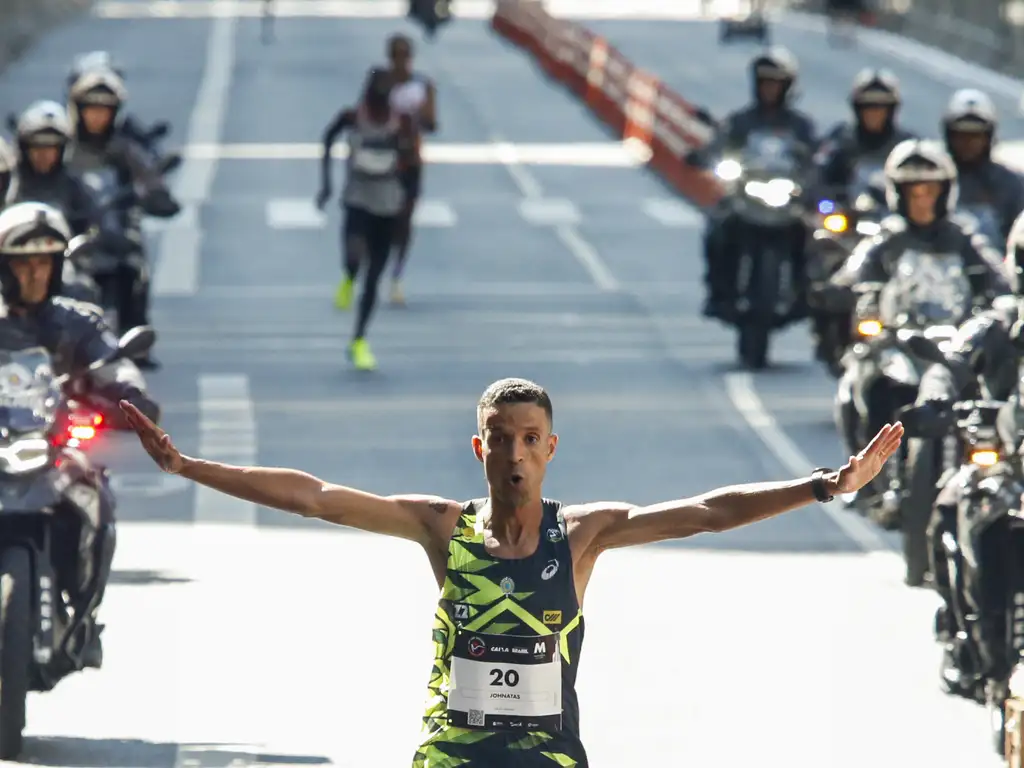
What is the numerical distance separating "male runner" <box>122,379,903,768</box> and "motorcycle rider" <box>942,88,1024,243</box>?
11245 mm

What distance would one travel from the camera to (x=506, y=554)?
731cm

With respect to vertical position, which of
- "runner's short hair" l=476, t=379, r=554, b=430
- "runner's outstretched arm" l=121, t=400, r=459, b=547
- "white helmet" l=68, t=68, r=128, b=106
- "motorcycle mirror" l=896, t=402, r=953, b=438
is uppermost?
"runner's short hair" l=476, t=379, r=554, b=430

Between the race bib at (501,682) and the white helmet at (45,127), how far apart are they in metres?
11.1

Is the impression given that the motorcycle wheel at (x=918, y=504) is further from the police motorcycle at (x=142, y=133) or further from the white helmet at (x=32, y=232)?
the police motorcycle at (x=142, y=133)

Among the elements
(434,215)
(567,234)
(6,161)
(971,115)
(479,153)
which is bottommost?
(479,153)

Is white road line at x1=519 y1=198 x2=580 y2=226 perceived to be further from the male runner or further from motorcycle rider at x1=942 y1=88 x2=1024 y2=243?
the male runner

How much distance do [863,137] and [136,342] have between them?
1115cm

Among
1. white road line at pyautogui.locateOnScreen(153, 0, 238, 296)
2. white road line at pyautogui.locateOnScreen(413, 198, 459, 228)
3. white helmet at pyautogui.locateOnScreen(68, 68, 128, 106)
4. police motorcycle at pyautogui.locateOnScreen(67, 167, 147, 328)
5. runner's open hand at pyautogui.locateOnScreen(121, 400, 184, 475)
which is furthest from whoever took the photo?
white road line at pyautogui.locateOnScreen(413, 198, 459, 228)

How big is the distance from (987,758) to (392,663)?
2791 mm

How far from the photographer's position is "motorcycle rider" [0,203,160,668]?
1148 cm

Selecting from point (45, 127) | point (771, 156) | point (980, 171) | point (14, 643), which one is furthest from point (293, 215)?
point (14, 643)

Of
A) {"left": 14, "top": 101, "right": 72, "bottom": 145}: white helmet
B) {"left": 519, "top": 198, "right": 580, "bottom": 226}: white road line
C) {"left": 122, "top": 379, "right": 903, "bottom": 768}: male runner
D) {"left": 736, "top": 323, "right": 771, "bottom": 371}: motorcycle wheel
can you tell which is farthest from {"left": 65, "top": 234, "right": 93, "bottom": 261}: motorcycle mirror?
{"left": 519, "top": 198, "right": 580, "bottom": 226}: white road line

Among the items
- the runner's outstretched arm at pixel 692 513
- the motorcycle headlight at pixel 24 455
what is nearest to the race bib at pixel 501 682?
the runner's outstretched arm at pixel 692 513

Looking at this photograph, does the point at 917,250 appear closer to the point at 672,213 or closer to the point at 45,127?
the point at 45,127
